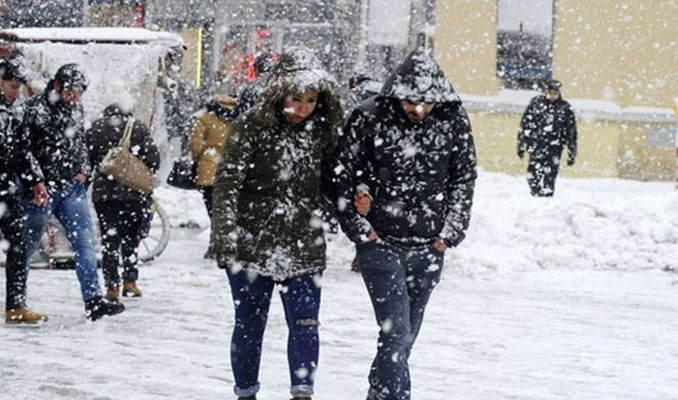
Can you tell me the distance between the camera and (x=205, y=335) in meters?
8.17

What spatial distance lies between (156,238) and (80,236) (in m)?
3.68

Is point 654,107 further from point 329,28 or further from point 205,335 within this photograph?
point 205,335

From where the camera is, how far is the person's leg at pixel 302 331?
552 centimetres

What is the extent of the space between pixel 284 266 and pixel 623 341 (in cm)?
385

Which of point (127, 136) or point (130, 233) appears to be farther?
point (130, 233)

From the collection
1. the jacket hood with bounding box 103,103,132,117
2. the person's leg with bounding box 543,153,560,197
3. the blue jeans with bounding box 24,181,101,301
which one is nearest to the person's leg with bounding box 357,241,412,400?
the blue jeans with bounding box 24,181,101,301

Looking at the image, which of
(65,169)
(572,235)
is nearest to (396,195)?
(65,169)

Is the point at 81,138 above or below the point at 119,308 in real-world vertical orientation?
above

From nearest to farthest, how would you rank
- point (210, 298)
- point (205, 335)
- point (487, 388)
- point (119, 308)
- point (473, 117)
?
1. point (487, 388)
2. point (205, 335)
3. point (119, 308)
4. point (210, 298)
5. point (473, 117)

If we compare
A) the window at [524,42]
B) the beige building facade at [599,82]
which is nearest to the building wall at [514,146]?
the beige building facade at [599,82]

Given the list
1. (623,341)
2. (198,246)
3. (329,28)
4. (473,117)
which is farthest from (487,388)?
(329,28)

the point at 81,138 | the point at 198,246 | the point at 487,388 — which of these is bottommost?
the point at 198,246

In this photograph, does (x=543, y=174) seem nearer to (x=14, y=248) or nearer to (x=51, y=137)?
(x=51, y=137)

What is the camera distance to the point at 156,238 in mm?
12203
